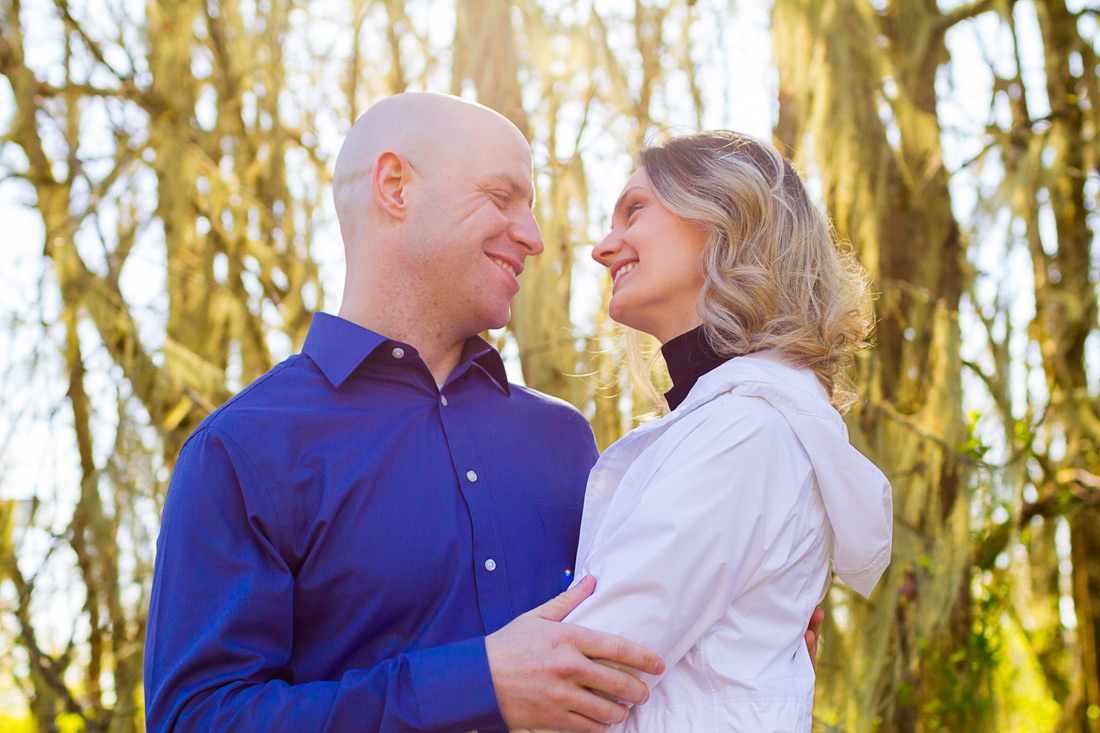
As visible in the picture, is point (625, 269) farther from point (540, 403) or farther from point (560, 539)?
point (560, 539)

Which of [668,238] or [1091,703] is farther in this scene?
[1091,703]

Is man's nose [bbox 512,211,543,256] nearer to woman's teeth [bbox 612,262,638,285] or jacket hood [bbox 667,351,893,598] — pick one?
woman's teeth [bbox 612,262,638,285]

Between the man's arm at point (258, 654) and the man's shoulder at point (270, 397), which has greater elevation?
the man's shoulder at point (270, 397)

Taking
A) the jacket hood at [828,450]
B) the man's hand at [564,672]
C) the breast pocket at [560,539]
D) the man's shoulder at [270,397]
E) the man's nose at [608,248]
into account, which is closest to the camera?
the man's hand at [564,672]

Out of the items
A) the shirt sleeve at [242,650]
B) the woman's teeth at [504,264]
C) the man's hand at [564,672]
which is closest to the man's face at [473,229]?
the woman's teeth at [504,264]

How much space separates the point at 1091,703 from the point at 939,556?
59.1 inches

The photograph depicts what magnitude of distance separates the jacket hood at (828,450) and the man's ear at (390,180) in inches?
21.9

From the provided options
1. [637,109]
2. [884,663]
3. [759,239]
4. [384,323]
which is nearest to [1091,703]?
[884,663]

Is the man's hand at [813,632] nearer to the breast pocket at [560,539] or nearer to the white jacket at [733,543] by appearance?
the white jacket at [733,543]

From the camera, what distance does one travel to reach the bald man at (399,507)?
0.94 m

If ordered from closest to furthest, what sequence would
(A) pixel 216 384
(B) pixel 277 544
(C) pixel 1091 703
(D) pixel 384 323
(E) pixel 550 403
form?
(B) pixel 277 544 < (D) pixel 384 323 < (E) pixel 550 403 < (A) pixel 216 384 < (C) pixel 1091 703

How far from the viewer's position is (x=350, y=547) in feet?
3.59

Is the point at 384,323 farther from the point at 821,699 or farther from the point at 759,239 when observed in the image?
the point at 821,699

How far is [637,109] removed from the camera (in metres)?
2.29
